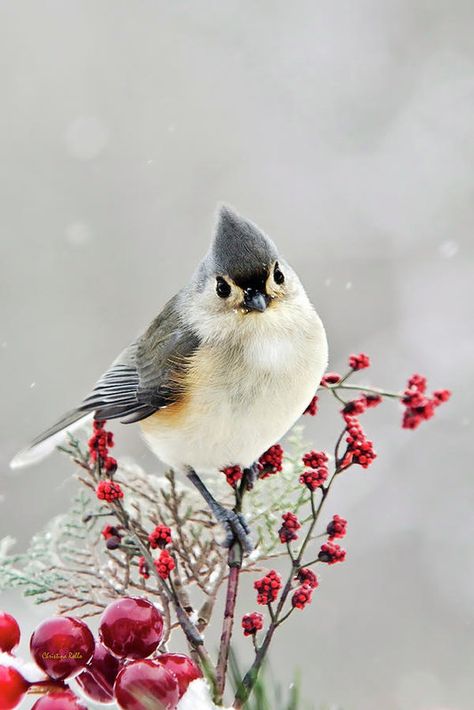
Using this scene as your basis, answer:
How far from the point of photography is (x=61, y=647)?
2.11 feet

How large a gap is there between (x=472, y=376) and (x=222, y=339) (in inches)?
79.6

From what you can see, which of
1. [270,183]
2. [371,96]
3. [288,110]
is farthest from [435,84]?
[270,183]

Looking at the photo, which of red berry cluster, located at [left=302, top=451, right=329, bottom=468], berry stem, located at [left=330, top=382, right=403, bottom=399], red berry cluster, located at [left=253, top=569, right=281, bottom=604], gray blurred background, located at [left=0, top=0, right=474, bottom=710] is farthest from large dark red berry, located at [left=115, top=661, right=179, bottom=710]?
gray blurred background, located at [left=0, top=0, right=474, bottom=710]

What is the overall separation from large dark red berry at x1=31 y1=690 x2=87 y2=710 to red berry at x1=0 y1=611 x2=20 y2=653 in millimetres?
69

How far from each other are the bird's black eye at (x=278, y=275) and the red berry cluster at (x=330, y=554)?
0.39m

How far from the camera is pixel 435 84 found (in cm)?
341

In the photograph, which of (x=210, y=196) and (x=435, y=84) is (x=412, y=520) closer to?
(x=210, y=196)

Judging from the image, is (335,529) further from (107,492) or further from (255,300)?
(255,300)

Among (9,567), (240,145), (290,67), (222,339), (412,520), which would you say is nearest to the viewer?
(9,567)

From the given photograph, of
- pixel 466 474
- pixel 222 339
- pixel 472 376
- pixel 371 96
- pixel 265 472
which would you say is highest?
pixel 371 96

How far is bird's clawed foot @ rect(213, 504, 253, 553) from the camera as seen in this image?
2.50 feet

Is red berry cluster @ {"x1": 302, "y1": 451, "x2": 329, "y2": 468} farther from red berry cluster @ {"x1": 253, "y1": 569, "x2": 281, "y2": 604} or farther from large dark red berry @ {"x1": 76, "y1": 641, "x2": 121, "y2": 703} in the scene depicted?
large dark red berry @ {"x1": 76, "y1": 641, "x2": 121, "y2": 703}

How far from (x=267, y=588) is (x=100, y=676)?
143mm

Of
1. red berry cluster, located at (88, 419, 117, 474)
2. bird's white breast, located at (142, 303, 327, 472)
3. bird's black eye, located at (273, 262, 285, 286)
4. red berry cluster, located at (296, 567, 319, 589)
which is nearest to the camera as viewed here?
red berry cluster, located at (296, 567, 319, 589)
